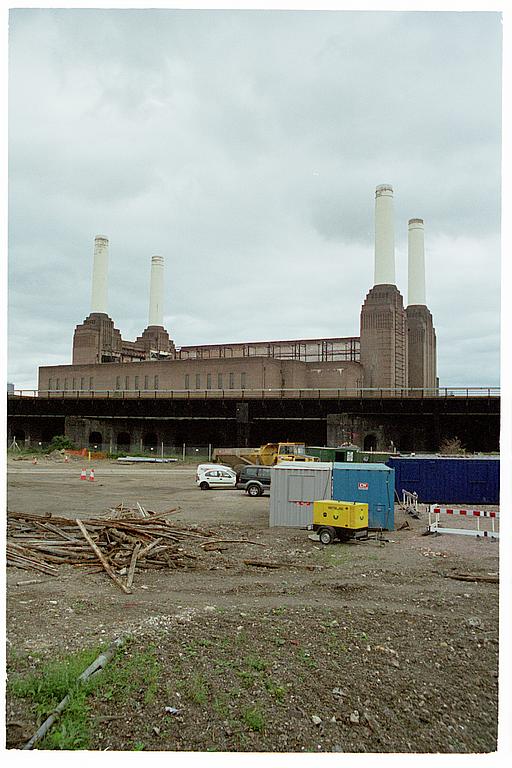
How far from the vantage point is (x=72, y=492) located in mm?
27859

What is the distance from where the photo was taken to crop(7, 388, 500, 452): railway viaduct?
50.5m

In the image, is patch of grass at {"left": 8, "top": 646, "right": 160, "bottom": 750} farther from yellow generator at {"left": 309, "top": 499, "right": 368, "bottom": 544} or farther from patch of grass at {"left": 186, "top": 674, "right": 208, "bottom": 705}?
yellow generator at {"left": 309, "top": 499, "right": 368, "bottom": 544}

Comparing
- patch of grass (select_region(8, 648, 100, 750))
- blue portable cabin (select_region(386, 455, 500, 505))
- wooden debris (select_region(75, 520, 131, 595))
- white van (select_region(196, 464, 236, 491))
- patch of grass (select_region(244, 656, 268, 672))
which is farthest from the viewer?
white van (select_region(196, 464, 236, 491))

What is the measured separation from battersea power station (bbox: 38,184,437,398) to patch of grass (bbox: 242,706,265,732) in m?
51.7

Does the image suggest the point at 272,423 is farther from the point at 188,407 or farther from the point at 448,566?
the point at 448,566

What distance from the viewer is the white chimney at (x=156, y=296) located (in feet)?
250

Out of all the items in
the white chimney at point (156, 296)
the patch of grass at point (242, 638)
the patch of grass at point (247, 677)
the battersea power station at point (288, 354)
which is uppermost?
the white chimney at point (156, 296)

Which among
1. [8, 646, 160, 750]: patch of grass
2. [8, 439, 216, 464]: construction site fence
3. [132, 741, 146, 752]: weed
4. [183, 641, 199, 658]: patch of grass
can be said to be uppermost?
[8, 646, 160, 750]: patch of grass

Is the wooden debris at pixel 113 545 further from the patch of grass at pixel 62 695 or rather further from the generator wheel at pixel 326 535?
the patch of grass at pixel 62 695

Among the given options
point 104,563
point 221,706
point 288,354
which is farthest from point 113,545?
point 288,354

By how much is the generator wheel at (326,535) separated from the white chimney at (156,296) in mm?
63191

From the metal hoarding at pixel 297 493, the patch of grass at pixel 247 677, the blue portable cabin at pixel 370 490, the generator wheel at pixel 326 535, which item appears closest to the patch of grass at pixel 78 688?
the patch of grass at pixel 247 677

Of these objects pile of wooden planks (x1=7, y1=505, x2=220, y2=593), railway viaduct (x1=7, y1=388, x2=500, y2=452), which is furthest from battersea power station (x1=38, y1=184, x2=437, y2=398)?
pile of wooden planks (x1=7, y1=505, x2=220, y2=593)
